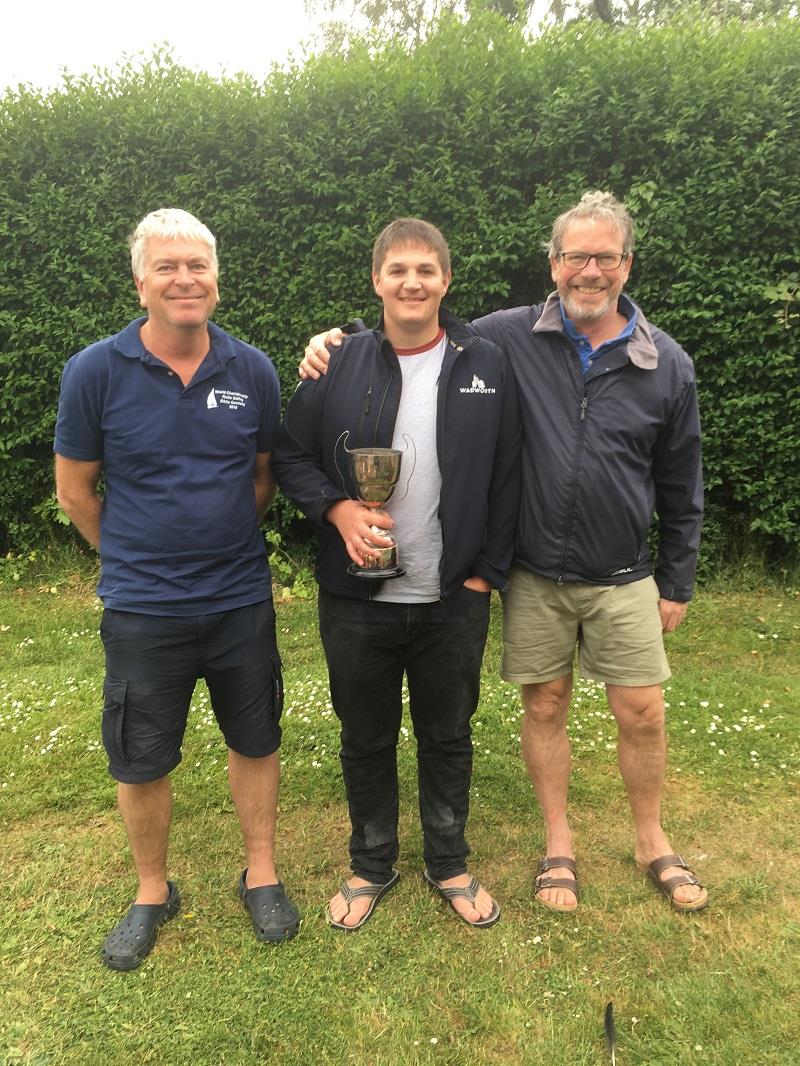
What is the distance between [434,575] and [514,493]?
41 cm

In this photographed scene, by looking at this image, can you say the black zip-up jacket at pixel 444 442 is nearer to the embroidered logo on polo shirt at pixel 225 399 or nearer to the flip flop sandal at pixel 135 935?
the embroidered logo on polo shirt at pixel 225 399

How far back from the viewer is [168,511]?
2.59 m

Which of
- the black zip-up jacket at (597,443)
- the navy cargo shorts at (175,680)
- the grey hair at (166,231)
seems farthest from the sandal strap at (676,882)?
the grey hair at (166,231)

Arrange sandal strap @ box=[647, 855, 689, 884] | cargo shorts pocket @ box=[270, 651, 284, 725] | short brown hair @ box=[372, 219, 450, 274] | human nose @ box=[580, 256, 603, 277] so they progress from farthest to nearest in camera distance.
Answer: sandal strap @ box=[647, 855, 689, 884], cargo shorts pocket @ box=[270, 651, 284, 725], human nose @ box=[580, 256, 603, 277], short brown hair @ box=[372, 219, 450, 274]

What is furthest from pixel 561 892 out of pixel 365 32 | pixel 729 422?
pixel 365 32

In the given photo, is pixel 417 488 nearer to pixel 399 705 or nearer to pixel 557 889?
pixel 399 705

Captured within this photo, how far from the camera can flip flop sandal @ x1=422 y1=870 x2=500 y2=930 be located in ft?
9.66

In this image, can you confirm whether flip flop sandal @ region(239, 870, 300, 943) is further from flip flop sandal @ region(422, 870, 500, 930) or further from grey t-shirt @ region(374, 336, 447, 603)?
grey t-shirt @ region(374, 336, 447, 603)

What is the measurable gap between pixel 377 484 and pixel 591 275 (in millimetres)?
1040

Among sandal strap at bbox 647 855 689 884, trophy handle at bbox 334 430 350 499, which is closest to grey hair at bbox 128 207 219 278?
trophy handle at bbox 334 430 350 499

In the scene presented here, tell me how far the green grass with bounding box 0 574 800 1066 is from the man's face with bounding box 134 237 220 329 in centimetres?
220

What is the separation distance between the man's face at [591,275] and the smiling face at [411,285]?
0.46 metres

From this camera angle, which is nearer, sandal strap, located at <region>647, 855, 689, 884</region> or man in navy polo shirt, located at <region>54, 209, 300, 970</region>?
man in navy polo shirt, located at <region>54, 209, 300, 970</region>

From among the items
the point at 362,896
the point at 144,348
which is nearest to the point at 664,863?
the point at 362,896
